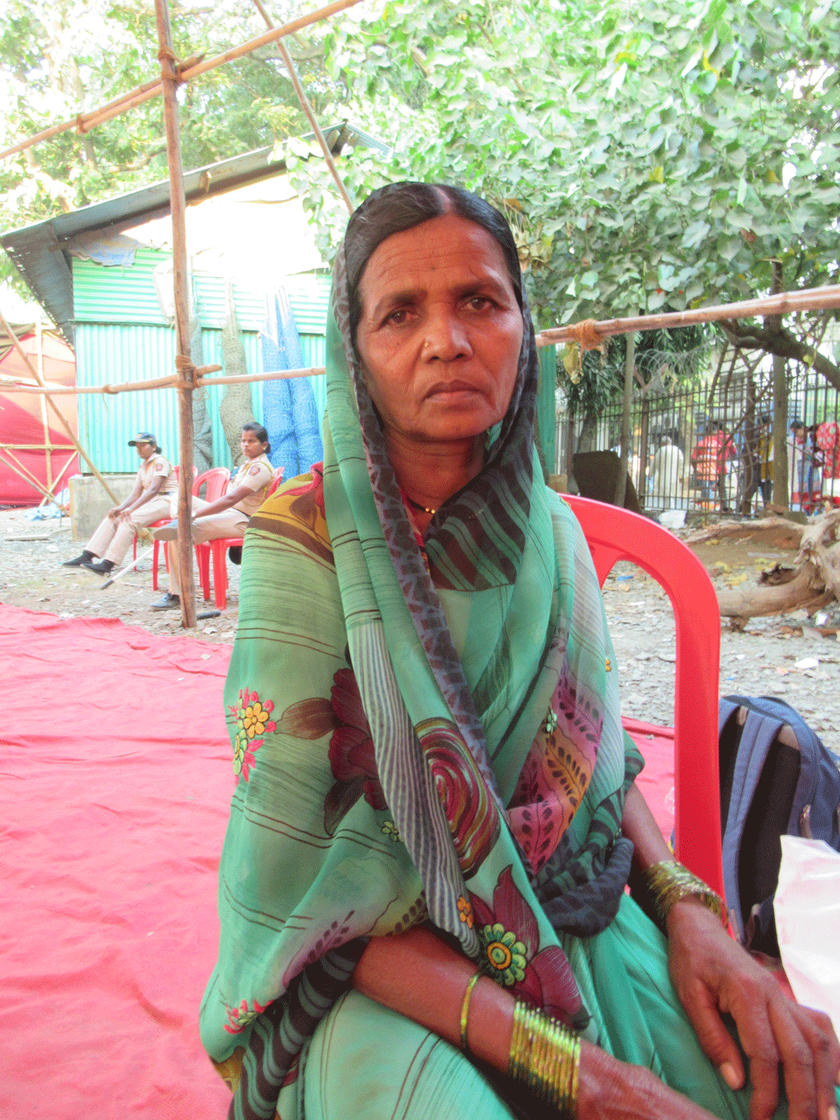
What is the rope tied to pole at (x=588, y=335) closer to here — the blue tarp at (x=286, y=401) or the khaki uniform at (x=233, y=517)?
the khaki uniform at (x=233, y=517)

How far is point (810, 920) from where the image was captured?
58.1 inches

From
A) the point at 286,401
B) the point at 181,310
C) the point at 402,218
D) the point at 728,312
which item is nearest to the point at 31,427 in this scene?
the point at 286,401

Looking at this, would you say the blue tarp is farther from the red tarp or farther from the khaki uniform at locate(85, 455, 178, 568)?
Result: the red tarp

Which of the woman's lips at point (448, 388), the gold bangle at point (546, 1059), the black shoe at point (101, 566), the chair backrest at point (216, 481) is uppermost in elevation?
the woman's lips at point (448, 388)

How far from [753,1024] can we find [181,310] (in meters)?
4.94

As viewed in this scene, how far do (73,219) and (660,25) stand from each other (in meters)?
7.87

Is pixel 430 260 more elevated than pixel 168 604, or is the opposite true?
pixel 430 260

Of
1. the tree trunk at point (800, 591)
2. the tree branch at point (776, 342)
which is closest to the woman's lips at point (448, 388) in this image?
the tree trunk at point (800, 591)

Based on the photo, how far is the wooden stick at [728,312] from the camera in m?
1.94

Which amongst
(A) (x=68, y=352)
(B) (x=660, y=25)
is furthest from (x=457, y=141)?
(A) (x=68, y=352)

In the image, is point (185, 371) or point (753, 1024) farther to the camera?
point (185, 371)

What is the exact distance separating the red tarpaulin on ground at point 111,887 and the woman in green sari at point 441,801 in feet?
2.15

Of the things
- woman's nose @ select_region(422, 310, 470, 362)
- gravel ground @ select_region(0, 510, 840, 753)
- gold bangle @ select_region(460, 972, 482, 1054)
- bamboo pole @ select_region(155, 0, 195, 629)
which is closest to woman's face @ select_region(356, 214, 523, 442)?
woman's nose @ select_region(422, 310, 470, 362)

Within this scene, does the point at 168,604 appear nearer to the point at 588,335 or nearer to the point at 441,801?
the point at 588,335
